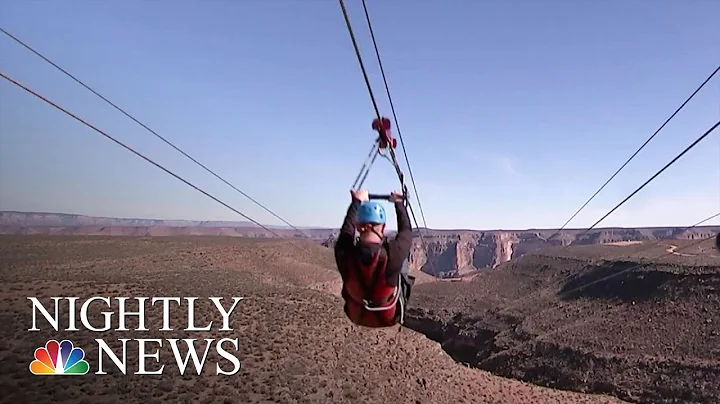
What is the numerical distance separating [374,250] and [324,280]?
5744 cm

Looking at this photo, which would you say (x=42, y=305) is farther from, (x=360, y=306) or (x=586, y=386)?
(x=586, y=386)

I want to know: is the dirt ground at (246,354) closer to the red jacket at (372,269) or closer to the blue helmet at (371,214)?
the red jacket at (372,269)

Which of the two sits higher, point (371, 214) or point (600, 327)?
point (371, 214)

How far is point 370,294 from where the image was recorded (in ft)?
18.7

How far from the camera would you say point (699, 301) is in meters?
41.3

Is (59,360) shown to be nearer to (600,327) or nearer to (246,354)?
(246,354)

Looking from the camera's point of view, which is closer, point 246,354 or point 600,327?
point 246,354

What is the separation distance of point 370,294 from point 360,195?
1184mm

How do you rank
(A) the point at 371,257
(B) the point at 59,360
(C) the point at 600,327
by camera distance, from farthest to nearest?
(C) the point at 600,327 < (B) the point at 59,360 < (A) the point at 371,257

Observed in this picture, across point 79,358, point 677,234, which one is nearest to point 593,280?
point 79,358

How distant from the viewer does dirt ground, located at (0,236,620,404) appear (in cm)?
2025

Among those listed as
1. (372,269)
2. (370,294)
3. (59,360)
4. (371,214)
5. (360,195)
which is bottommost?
(59,360)

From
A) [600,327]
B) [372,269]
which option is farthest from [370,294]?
[600,327]

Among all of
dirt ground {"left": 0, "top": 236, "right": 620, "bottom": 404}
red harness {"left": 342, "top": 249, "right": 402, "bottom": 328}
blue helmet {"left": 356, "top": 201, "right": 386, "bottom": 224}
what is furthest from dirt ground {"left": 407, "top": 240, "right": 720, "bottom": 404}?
blue helmet {"left": 356, "top": 201, "right": 386, "bottom": 224}
